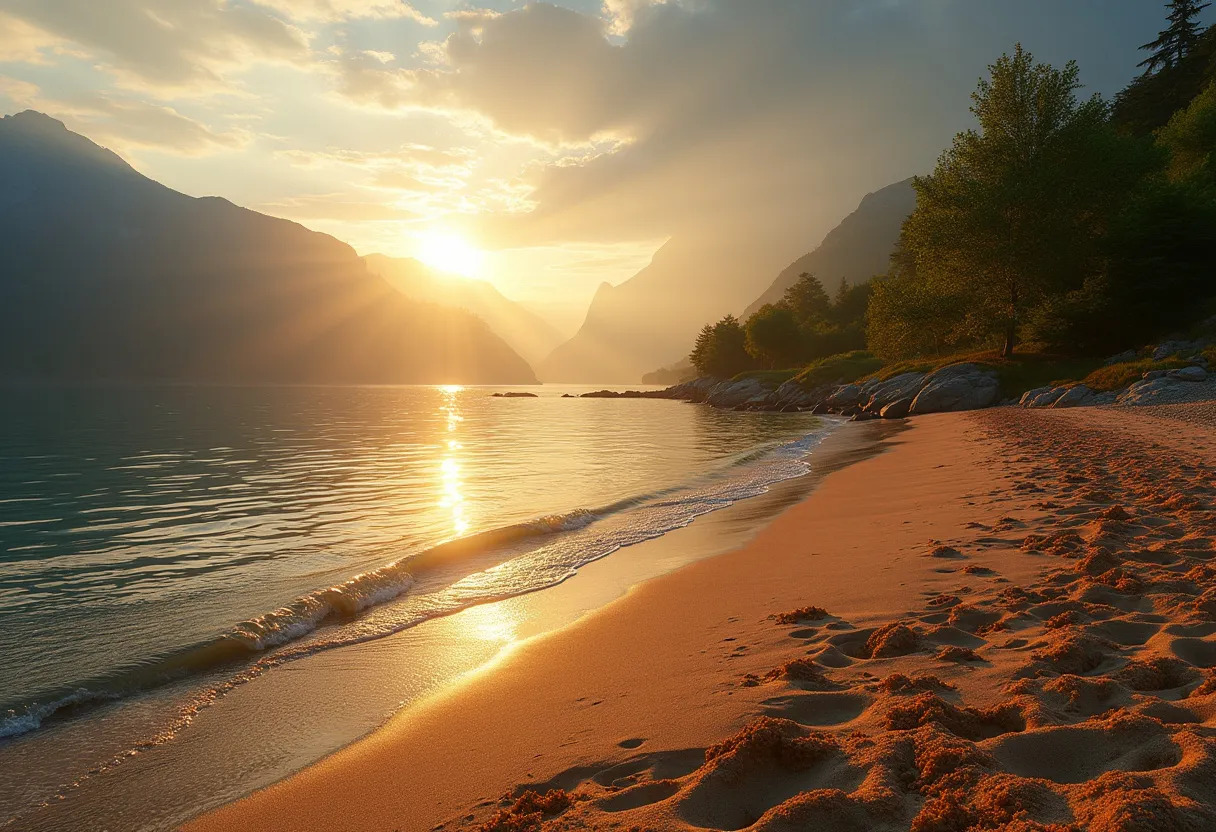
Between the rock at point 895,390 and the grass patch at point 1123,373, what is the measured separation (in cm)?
1161

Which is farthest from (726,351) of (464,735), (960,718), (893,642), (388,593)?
(960,718)

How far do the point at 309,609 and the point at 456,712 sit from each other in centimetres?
422

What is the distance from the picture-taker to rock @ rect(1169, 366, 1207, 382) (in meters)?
27.3

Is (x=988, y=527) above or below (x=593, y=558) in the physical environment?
above

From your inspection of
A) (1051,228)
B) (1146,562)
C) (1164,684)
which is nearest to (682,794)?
(1164,684)

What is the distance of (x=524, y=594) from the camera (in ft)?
31.9

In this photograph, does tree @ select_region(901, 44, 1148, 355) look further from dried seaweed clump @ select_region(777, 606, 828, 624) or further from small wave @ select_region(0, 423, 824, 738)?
dried seaweed clump @ select_region(777, 606, 828, 624)

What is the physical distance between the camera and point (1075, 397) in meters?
32.1

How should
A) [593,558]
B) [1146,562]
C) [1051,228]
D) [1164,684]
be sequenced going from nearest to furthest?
[1164,684] < [1146,562] < [593,558] < [1051,228]

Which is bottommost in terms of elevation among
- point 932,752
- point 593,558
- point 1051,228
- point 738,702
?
point 593,558

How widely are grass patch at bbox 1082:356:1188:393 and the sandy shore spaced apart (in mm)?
27997

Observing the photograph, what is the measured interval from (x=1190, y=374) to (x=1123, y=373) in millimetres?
4471

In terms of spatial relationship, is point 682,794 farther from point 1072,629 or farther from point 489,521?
point 489,521

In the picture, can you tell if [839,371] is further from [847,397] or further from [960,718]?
[960,718]
